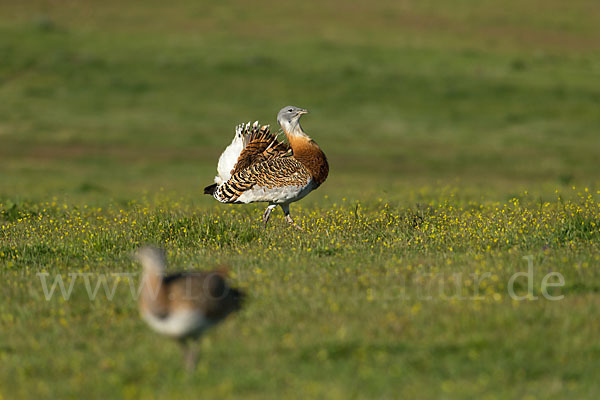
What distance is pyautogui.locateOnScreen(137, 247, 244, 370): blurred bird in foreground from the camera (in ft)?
21.6

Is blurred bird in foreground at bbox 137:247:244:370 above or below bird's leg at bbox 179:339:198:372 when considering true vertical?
above

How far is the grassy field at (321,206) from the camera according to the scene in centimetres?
700

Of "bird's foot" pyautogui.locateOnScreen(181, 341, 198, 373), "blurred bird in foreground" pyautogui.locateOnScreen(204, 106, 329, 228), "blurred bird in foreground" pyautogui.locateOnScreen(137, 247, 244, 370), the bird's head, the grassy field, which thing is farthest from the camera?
the bird's head

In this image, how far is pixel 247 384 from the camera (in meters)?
6.60

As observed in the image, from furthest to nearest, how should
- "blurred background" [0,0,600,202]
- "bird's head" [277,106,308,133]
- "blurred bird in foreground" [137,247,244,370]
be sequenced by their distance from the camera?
"blurred background" [0,0,600,202], "bird's head" [277,106,308,133], "blurred bird in foreground" [137,247,244,370]

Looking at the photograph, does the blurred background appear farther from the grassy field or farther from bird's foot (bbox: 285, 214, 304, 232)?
bird's foot (bbox: 285, 214, 304, 232)

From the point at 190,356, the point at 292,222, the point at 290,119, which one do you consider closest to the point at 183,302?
the point at 190,356

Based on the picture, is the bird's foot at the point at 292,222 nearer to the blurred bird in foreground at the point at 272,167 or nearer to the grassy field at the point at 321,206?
the blurred bird in foreground at the point at 272,167

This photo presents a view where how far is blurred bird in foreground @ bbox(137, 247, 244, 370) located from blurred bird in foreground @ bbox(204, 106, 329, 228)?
640cm

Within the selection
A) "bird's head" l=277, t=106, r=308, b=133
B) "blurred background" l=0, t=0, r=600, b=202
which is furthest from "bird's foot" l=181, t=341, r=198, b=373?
"blurred background" l=0, t=0, r=600, b=202

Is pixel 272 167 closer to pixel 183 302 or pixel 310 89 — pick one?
pixel 183 302

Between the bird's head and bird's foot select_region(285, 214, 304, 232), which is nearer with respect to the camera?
bird's foot select_region(285, 214, 304, 232)

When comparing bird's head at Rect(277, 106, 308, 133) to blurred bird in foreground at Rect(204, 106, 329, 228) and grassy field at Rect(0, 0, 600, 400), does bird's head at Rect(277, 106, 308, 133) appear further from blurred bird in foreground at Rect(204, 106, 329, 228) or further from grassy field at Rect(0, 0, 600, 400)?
grassy field at Rect(0, 0, 600, 400)

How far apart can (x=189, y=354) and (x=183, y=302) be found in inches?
20.5
